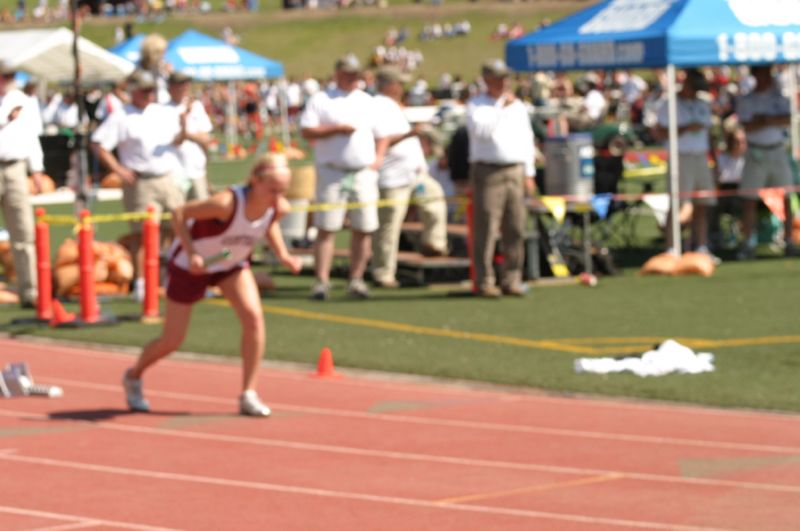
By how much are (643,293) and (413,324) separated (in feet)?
8.69

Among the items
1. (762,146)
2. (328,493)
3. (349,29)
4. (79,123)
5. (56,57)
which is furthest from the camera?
(349,29)

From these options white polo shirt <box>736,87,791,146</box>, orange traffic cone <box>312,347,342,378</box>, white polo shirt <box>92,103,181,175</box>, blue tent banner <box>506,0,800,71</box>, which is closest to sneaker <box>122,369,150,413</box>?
orange traffic cone <box>312,347,342,378</box>

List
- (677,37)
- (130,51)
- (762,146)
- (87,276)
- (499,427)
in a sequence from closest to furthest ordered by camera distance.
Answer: (499,427)
(87,276)
(677,37)
(762,146)
(130,51)

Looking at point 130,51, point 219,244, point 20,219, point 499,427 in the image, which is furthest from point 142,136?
point 130,51

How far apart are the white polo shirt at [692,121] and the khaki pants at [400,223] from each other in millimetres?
2439

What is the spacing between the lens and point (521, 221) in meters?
15.4

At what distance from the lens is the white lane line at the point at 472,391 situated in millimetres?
10305

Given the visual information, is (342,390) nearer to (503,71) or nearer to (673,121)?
(503,71)

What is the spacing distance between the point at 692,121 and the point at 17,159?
684 centimetres

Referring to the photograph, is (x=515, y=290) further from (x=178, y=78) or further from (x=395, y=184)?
(x=178, y=78)

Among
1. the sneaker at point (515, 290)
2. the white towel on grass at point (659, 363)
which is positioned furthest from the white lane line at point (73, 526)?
the sneaker at point (515, 290)

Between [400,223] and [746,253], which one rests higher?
[400,223]

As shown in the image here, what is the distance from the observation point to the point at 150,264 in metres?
14.5

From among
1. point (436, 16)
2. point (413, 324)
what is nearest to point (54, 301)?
point (413, 324)
